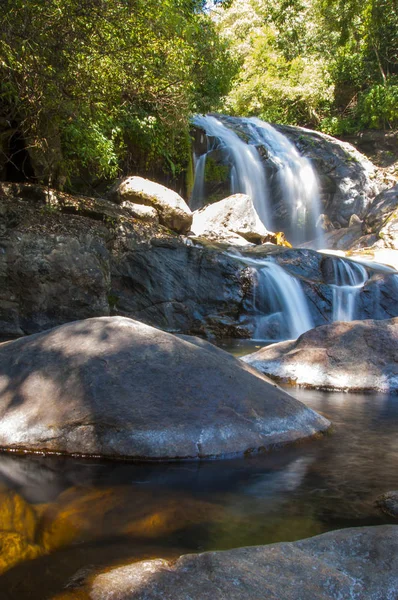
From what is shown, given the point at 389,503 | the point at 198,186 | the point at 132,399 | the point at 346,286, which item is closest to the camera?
the point at 389,503

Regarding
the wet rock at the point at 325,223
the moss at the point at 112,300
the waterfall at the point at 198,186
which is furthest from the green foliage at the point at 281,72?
the moss at the point at 112,300

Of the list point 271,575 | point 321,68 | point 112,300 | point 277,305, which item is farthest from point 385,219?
point 271,575

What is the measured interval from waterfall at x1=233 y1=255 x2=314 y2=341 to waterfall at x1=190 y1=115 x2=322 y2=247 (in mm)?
7348

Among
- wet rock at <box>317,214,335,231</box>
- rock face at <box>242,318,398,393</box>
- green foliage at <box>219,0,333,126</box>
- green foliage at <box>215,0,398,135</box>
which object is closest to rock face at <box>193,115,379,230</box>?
wet rock at <box>317,214,335,231</box>

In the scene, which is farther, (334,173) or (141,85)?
(334,173)

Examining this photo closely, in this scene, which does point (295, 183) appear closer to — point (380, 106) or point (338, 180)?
point (338, 180)

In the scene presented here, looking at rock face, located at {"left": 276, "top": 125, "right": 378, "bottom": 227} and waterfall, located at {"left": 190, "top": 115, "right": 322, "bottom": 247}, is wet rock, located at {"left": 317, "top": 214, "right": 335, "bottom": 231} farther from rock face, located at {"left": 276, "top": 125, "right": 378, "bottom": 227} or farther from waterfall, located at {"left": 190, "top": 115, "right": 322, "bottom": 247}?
rock face, located at {"left": 276, "top": 125, "right": 378, "bottom": 227}

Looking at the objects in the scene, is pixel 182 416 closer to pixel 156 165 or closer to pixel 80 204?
pixel 80 204

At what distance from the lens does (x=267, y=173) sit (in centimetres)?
2100

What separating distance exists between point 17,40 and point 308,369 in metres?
5.21

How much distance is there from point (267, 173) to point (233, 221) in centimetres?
601

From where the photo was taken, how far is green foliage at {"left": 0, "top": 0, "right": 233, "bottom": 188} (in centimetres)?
688

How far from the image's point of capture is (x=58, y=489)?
291cm

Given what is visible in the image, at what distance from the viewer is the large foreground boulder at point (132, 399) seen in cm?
341
